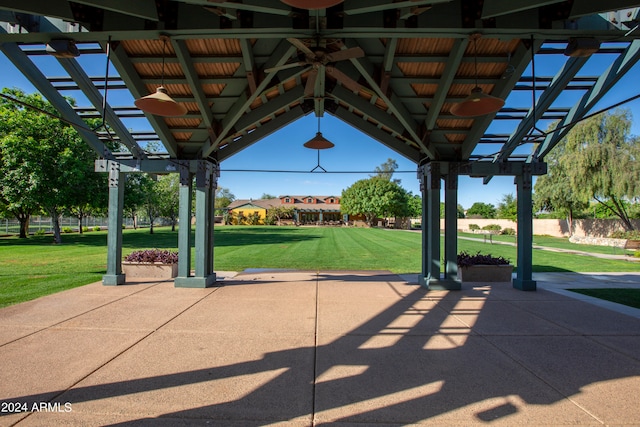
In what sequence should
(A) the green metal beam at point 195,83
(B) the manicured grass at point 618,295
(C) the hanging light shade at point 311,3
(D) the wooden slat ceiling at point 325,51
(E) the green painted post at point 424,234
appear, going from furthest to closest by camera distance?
(E) the green painted post at point 424,234 < (B) the manicured grass at point 618,295 < (A) the green metal beam at point 195,83 < (D) the wooden slat ceiling at point 325,51 < (C) the hanging light shade at point 311,3

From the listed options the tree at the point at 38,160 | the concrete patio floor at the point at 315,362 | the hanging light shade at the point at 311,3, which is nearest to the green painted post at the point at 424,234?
the concrete patio floor at the point at 315,362

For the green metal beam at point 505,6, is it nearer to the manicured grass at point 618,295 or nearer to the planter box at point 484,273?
the manicured grass at point 618,295

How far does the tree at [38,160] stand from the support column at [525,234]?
23433 mm

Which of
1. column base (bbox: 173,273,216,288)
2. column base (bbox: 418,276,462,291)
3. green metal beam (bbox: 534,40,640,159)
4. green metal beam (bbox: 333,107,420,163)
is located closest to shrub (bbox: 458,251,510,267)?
column base (bbox: 418,276,462,291)

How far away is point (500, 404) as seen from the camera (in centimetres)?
322

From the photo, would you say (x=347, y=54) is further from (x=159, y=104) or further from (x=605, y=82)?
(x=605, y=82)

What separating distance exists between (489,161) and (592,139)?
25.4m

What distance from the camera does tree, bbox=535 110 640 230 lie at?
25.0m

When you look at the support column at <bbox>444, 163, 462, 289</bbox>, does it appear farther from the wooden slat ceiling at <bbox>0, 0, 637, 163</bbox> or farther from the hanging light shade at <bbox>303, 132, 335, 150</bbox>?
the hanging light shade at <bbox>303, 132, 335, 150</bbox>

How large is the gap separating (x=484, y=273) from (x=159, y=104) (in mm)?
9429

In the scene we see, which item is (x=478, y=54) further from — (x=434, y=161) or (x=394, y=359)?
(x=394, y=359)


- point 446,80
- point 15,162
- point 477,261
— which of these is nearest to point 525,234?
point 477,261

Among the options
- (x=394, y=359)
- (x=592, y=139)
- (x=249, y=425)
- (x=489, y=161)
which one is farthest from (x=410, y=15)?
(x=592, y=139)

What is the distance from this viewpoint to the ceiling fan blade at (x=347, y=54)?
4.62 m
